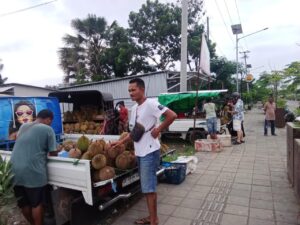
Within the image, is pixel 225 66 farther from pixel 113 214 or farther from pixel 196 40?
pixel 113 214

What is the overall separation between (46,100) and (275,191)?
5.39 m

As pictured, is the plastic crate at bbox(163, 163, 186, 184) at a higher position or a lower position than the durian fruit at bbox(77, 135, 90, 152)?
lower

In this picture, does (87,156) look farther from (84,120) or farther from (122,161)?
(84,120)

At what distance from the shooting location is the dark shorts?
347cm

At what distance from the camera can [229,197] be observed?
4.83 metres

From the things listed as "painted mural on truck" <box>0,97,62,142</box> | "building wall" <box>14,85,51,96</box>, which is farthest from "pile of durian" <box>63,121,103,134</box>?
"building wall" <box>14,85,51,96</box>

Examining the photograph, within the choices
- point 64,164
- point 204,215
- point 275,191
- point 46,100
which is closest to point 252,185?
point 275,191

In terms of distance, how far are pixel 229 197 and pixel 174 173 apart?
Answer: 1175 millimetres

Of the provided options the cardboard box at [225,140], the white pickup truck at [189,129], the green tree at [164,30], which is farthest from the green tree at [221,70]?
the cardboard box at [225,140]

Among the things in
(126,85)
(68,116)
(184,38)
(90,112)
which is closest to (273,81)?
(184,38)

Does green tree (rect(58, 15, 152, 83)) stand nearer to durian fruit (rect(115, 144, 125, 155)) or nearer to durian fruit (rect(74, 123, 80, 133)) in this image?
durian fruit (rect(74, 123, 80, 133))

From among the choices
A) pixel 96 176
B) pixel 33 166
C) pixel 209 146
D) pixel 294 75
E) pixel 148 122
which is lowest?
pixel 209 146

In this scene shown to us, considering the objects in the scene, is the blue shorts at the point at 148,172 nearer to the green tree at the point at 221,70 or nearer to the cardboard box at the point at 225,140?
the cardboard box at the point at 225,140

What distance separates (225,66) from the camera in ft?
85.4
